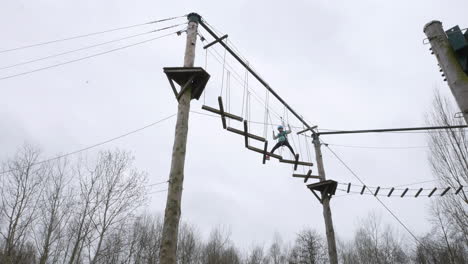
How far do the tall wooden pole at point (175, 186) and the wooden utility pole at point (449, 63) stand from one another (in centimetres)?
351

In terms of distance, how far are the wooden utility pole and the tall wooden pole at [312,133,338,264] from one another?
272 inches

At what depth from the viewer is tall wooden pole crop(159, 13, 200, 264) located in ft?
12.7

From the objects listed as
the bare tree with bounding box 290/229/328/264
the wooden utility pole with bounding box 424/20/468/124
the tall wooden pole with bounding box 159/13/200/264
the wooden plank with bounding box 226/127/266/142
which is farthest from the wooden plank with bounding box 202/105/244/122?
the bare tree with bounding box 290/229/328/264

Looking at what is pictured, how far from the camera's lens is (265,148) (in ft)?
24.3

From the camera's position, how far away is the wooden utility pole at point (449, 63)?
280cm

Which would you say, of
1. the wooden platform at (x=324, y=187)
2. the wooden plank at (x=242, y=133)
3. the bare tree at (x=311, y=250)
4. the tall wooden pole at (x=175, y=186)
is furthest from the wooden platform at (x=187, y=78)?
the bare tree at (x=311, y=250)

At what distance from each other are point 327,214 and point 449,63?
23.5ft

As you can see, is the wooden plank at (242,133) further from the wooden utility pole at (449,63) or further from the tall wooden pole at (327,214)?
the wooden utility pole at (449,63)

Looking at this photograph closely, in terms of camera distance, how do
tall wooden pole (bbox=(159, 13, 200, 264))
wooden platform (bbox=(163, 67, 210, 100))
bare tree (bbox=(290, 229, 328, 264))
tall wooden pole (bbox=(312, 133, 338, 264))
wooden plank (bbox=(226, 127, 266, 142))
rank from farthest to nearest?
bare tree (bbox=(290, 229, 328, 264))
tall wooden pole (bbox=(312, 133, 338, 264))
wooden plank (bbox=(226, 127, 266, 142))
wooden platform (bbox=(163, 67, 210, 100))
tall wooden pole (bbox=(159, 13, 200, 264))

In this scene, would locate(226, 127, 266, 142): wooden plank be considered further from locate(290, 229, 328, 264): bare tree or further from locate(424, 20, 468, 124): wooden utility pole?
locate(290, 229, 328, 264): bare tree

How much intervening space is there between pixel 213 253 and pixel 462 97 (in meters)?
31.7

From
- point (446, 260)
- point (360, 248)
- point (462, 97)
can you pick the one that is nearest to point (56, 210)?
point (462, 97)

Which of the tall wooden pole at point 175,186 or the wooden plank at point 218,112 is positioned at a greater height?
the wooden plank at point 218,112

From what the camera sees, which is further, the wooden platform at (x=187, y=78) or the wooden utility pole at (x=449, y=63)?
the wooden platform at (x=187, y=78)
